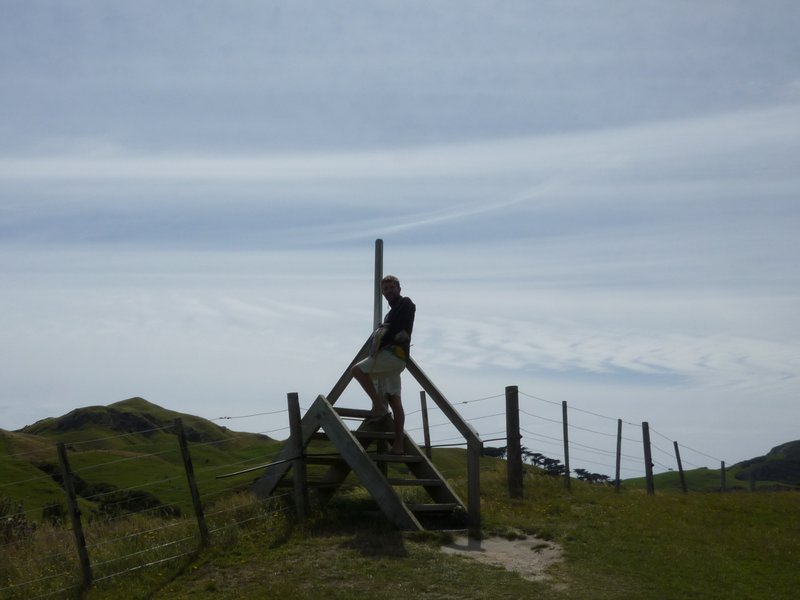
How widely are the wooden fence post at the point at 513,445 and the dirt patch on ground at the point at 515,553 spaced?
4.09 m

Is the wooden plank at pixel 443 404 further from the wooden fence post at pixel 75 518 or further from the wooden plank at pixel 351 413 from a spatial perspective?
the wooden fence post at pixel 75 518

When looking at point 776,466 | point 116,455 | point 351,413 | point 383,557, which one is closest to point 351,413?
point 351,413

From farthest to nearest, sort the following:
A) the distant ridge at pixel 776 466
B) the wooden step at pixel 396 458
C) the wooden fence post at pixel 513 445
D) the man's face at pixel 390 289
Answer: the distant ridge at pixel 776 466, the wooden fence post at pixel 513 445, the wooden step at pixel 396 458, the man's face at pixel 390 289

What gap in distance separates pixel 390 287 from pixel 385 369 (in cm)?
114

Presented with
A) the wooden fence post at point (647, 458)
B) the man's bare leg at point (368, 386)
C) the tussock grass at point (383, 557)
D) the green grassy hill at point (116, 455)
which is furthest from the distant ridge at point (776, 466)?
the man's bare leg at point (368, 386)

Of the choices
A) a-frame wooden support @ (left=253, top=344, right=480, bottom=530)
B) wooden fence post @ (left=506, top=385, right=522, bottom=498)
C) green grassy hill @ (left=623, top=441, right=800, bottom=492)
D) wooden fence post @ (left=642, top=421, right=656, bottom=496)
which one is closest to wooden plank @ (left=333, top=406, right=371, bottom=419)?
a-frame wooden support @ (left=253, top=344, right=480, bottom=530)

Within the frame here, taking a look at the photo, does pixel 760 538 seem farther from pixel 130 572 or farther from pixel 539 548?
pixel 130 572

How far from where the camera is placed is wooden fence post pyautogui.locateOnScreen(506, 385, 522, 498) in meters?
15.1

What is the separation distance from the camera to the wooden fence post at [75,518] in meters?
9.50

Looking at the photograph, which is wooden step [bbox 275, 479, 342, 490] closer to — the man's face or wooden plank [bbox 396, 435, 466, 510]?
wooden plank [bbox 396, 435, 466, 510]

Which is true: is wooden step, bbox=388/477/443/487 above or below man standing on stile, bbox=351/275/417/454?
below

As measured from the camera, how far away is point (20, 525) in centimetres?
1246

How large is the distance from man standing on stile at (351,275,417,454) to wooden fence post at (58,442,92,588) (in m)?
3.91

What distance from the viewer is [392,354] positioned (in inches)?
461
